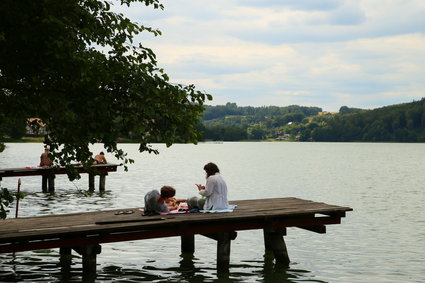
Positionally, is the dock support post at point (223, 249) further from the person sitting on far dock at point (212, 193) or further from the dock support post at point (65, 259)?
the dock support post at point (65, 259)

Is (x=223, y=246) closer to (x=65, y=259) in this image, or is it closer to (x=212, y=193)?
(x=212, y=193)

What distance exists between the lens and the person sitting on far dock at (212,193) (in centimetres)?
1525

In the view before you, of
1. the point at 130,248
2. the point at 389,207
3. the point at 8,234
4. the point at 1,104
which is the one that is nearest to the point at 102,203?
the point at 130,248

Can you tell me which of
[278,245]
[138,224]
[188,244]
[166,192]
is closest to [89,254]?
[138,224]

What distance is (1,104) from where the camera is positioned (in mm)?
10227

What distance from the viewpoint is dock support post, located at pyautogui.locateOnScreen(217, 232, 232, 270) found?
15032mm

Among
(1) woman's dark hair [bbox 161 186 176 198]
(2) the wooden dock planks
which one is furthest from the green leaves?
(1) woman's dark hair [bbox 161 186 176 198]

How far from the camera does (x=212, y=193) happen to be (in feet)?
50.2

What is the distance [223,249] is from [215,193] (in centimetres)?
152

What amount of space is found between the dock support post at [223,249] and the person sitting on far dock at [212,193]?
810mm

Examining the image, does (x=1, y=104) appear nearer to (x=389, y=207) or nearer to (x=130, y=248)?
(x=130, y=248)

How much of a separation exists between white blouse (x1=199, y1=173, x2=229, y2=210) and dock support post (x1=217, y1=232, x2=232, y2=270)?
84 centimetres

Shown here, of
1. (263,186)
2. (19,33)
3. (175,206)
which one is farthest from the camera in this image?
(263,186)

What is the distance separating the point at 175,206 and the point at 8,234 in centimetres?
475
